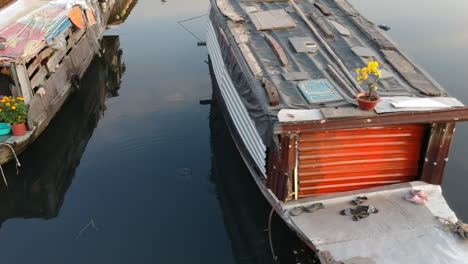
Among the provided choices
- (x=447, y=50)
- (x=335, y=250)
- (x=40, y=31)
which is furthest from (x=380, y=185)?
(x=447, y=50)

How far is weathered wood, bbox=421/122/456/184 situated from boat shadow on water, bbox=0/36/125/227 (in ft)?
38.7

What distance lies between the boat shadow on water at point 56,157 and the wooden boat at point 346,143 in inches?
284

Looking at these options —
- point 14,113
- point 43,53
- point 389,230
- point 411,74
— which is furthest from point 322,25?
point 43,53

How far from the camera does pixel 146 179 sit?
15602mm

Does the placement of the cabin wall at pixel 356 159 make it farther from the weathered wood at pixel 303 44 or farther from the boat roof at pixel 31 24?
the boat roof at pixel 31 24

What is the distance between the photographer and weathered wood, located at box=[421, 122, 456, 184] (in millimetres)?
11219

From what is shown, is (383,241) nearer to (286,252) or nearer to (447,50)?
(286,252)

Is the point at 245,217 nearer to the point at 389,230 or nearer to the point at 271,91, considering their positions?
the point at 271,91

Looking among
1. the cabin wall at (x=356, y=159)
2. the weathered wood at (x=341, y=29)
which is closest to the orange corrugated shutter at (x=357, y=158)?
the cabin wall at (x=356, y=159)

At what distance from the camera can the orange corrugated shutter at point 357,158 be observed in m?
11.3

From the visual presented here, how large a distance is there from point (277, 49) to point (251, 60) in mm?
1127

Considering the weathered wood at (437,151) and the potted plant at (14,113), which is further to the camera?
the potted plant at (14,113)

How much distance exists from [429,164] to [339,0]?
9.57 meters

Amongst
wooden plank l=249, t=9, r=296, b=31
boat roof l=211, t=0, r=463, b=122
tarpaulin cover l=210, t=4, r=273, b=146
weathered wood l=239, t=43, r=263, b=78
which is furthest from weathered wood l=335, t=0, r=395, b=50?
tarpaulin cover l=210, t=4, r=273, b=146
